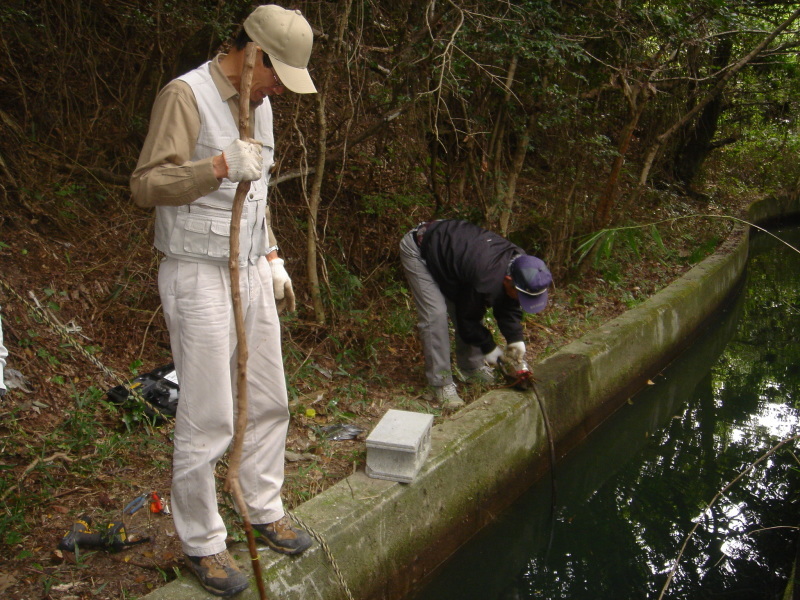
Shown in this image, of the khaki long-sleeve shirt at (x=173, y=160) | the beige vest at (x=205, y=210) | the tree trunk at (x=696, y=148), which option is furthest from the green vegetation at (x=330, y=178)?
the tree trunk at (x=696, y=148)

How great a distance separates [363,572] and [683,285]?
6.11m

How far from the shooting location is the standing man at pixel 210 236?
2318 mm

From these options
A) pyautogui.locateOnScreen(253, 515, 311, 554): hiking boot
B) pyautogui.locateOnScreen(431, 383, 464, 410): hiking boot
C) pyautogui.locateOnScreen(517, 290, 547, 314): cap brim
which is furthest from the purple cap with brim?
pyautogui.locateOnScreen(253, 515, 311, 554): hiking boot

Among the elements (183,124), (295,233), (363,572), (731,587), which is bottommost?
(731,587)

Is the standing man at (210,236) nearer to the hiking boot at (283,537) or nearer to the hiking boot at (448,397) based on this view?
the hiking boot at (283,537)

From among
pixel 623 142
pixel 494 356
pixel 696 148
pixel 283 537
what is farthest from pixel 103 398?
pixel 696 148

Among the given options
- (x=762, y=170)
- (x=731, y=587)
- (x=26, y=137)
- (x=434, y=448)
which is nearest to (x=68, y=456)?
(x=434, y=448)

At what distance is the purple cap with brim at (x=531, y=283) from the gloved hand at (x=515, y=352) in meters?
0.40

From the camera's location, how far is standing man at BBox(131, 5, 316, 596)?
2.32 metres

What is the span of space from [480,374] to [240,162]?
10.3ft

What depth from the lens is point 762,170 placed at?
17781mm

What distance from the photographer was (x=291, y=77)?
A: 8.02 feet

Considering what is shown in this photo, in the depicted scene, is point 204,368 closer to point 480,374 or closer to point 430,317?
point 430,317

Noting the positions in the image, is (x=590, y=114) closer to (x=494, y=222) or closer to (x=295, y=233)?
(x=494, y=222)
